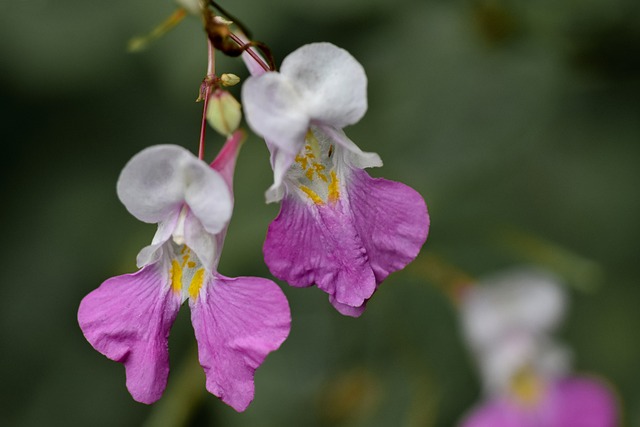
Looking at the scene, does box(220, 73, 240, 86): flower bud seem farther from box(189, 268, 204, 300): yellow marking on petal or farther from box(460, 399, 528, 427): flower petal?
box(460, 399, 528, 427): flower petal

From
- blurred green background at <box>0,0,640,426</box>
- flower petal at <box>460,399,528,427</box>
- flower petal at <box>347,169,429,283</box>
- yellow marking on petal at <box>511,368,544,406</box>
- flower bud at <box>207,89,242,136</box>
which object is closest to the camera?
flower bud at <box>207,89,242,136</box>

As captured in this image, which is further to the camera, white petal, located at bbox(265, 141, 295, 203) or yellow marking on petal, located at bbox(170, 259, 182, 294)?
yellow marking on petal, located at bbox(170, 259, 182, 294)

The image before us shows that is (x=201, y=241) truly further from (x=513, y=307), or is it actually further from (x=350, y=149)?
(x=513, y=307)

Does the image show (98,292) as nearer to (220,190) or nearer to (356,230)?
(220,190)

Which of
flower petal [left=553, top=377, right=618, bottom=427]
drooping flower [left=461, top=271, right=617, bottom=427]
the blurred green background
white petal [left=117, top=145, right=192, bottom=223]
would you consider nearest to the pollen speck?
white petal [left=117, top=145, right=192, bottom=223]

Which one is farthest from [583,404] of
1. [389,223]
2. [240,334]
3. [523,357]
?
[240,334]

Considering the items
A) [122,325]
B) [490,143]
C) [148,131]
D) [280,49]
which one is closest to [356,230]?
[122,325]

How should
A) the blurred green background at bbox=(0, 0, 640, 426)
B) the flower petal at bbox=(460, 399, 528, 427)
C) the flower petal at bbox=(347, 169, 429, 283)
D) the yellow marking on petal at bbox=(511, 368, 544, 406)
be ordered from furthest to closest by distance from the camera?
the yellow marking on petal at bbox=(511, 368, 544, 406)
the flower petal at bbox=(460, 399, 528, 427)
the blurred green background at bbox=(0, 0, 640, 426)
the flower petal at bbox=(347, 169, 429, 283)
